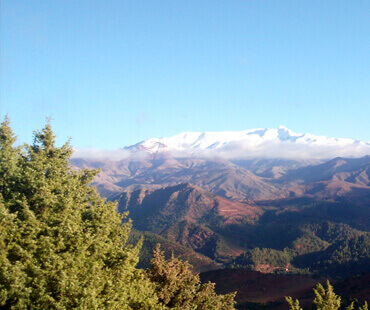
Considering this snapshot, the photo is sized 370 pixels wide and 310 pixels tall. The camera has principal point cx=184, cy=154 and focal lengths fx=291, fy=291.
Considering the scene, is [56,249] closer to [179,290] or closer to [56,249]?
[56,249]

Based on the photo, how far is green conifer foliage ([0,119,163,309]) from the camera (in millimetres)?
11125

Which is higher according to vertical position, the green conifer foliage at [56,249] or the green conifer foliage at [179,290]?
the green conifer foliage at [56,249]

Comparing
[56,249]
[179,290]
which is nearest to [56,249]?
[56,249]

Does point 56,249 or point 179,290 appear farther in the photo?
point 179,290

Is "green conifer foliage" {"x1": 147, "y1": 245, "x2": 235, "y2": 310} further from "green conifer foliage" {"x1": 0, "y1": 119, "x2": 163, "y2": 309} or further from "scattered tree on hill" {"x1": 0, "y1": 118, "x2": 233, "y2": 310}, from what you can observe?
"green conifer foliage" {"x1": 0, "y1": 119, "x2": 163, "y2": 309}

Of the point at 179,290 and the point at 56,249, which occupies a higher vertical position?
the point at 56,249

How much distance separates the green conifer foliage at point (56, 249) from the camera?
11.1 m

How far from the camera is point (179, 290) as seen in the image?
18.5m

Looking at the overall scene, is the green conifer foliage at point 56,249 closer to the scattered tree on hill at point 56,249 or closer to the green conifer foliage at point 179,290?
the scattered tree on hill at point 56,249

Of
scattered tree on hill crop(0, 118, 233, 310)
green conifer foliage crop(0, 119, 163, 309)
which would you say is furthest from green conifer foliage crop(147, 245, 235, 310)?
green conifer foliage crop(0, 119, 163, 309)

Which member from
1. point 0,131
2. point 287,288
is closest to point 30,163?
point 0,131

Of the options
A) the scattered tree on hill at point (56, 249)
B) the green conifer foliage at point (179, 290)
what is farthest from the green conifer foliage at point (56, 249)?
the green conifer foliage at point (179, 290)

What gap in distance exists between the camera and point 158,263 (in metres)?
19.0

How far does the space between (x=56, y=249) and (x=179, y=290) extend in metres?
9.01
